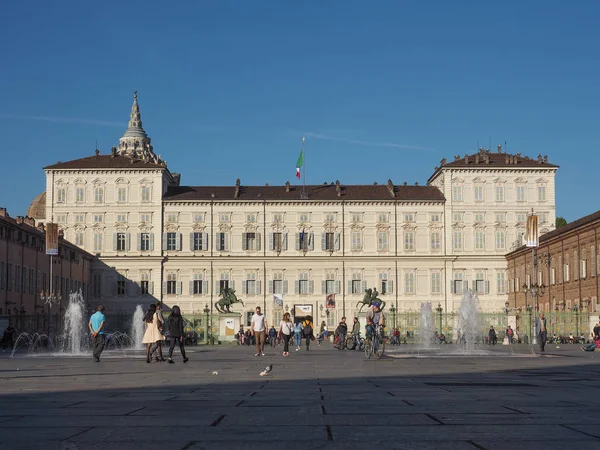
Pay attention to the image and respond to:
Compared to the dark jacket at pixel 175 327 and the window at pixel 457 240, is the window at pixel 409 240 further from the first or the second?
the dark jacket at pixel 175 327

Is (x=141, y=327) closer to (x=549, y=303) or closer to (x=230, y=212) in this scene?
(x=230, y=212)

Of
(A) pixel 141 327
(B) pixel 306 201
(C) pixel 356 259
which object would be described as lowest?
(A) pixel 141 327

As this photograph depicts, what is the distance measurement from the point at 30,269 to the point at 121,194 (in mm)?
19858

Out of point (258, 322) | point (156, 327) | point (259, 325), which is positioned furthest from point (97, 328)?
point (259, 325)

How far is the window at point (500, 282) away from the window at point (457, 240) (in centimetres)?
445

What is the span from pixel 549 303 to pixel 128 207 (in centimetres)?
3851

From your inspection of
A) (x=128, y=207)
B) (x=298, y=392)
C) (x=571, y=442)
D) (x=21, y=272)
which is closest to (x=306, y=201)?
(x=128, y=207)

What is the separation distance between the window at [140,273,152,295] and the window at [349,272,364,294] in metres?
18.7

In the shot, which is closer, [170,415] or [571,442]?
[571,442]

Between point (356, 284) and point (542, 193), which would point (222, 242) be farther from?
point (542, 193)

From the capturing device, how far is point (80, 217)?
275ft

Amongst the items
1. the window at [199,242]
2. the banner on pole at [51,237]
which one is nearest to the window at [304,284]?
the window at [199,242]

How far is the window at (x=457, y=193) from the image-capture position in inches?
3324

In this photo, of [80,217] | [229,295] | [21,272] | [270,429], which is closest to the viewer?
[270,429]
